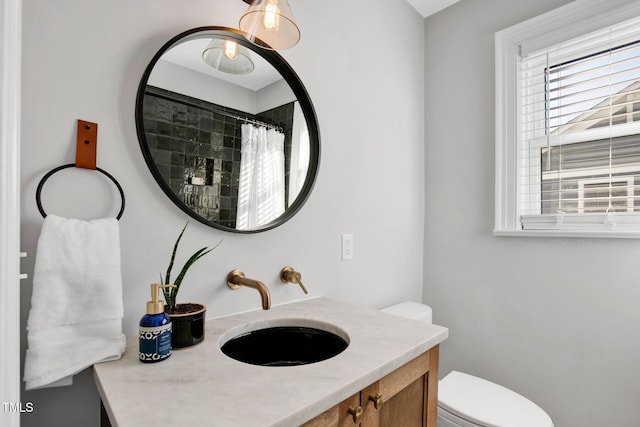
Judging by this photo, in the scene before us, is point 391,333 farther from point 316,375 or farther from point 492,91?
point 492,91

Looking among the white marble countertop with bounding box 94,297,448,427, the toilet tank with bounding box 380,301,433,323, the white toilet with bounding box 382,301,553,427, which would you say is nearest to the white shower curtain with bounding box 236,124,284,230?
the white marble countertop with bounding box 94,297,448,427

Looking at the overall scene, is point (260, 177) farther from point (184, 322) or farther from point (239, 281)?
point (184, 322)

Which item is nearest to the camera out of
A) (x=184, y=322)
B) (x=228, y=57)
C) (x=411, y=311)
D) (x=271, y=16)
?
(x=184, y=322)

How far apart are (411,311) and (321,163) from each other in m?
0.87

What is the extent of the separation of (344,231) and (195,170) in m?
0.71

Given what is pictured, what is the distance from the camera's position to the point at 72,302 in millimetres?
683

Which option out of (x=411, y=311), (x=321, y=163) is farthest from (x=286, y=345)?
(x=411, y=311)

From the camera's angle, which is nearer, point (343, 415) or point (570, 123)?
point (343, 415)

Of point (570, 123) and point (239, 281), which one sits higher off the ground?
point (570, 123)

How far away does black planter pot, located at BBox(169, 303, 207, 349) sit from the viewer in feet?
2.47

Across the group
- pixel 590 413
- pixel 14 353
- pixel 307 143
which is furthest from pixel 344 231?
pixel 590 413

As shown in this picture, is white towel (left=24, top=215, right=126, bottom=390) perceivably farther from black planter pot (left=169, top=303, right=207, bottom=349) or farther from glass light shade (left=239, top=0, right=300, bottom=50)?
glass light shade (left=239, top=0, right=300, bottom=50)

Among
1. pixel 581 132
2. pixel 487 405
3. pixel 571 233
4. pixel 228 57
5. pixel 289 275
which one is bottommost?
pixel 487 405

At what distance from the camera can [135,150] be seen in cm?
86
